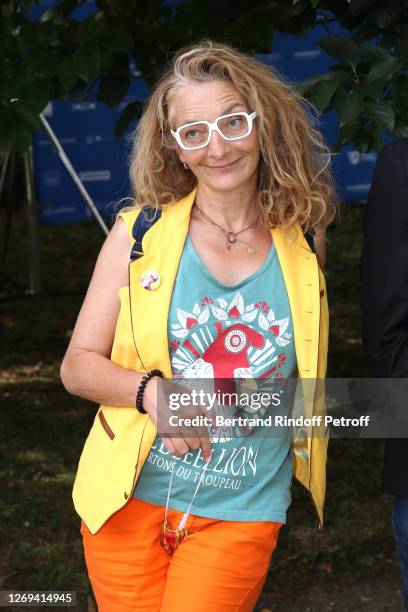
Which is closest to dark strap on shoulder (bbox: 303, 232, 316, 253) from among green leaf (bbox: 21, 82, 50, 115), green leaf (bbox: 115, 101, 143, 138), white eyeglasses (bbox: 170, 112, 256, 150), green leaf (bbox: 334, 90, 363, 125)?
white eyeglasses (bbox: 170, 112, 256, 150)

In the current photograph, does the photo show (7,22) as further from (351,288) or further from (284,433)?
(351,288)

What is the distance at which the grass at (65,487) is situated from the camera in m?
4.00

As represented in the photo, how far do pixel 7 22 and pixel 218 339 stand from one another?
6.87 feet

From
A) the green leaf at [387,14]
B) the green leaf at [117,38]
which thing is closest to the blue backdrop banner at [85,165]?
the green leaf at [117,38]

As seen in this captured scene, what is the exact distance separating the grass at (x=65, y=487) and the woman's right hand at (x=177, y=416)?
1.57 metres

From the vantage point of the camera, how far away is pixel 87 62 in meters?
3.26

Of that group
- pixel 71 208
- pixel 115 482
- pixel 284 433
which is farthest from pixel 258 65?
Result: pixel 71 208

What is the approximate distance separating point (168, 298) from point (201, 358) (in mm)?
161

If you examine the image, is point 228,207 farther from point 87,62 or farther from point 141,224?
point 87,62

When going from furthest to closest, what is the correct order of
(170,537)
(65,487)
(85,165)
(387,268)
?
(85,165) < (65,487) < (170,537) < (387,268)

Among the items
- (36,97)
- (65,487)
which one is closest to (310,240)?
(36,97)

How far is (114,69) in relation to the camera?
3557 mm

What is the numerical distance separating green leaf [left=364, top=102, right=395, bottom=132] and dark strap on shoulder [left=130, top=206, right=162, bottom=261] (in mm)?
788

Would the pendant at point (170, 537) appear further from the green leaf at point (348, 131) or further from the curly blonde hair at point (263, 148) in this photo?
the green leaf at point (348, 131)
